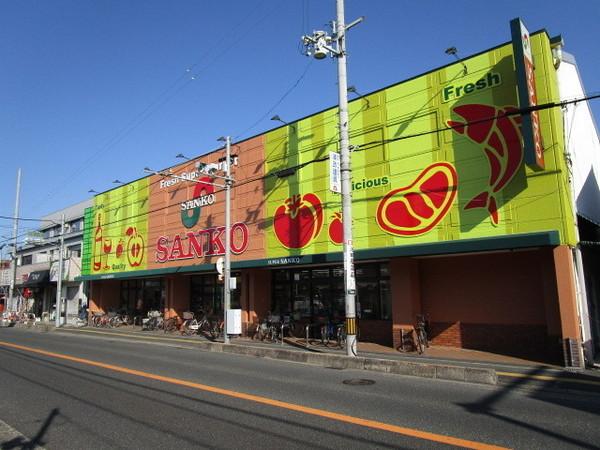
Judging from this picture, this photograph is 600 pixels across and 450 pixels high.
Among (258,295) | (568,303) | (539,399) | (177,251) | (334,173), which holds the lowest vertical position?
(539,399)

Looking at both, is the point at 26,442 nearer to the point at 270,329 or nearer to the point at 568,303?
the point at 568,303

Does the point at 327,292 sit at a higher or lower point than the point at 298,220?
lower

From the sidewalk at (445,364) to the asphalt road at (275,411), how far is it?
521 mm

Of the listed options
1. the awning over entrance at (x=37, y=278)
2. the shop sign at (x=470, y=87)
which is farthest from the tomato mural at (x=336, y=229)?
the awning over entrance at (x=37, y=278)

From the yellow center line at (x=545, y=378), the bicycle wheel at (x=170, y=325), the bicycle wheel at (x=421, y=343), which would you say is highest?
the bicycle wheel at (x=170, y=325)

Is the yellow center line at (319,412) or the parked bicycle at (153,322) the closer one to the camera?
the yellow center line at (319,412)

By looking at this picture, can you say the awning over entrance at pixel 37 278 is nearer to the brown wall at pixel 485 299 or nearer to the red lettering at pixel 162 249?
the red lettering at pixel 162 249

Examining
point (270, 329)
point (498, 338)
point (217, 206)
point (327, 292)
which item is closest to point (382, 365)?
point (498, 338)

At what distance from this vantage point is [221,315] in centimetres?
2580

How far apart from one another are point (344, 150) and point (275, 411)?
9093 millimetres

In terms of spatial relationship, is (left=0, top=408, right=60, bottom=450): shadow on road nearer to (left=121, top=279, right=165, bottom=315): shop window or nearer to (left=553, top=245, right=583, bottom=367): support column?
(left=553, top=245, right=583, bottom=367): support column

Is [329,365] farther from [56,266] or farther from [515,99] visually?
[56,266]

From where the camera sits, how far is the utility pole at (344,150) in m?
14.7

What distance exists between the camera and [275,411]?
7988mm
